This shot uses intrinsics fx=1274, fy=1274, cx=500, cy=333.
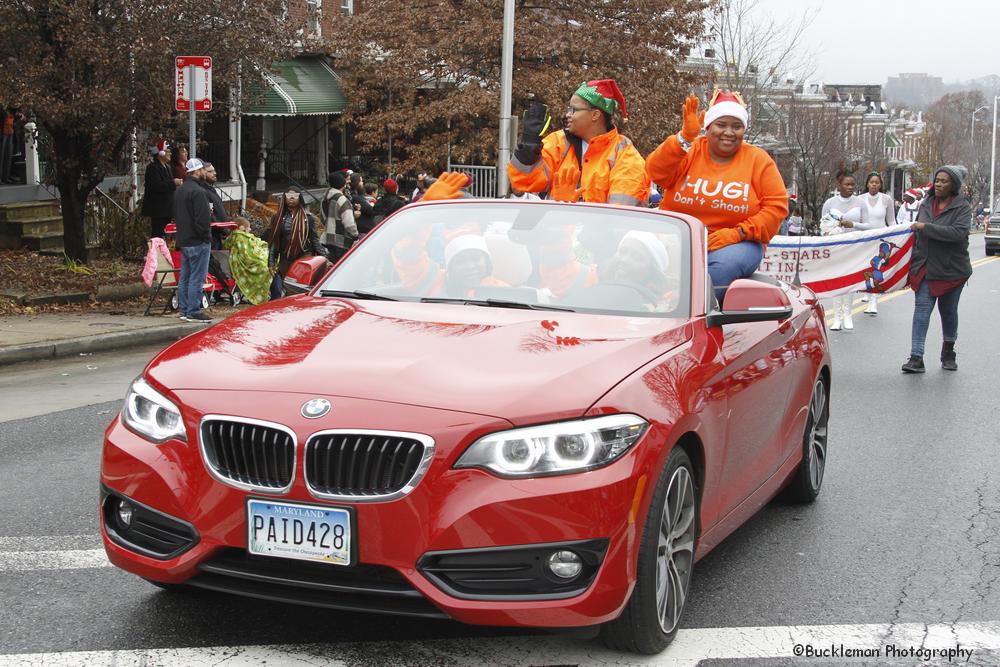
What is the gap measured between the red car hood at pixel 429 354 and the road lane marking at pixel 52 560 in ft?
3.85

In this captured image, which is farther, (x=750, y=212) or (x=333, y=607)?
(x=750, y=212)

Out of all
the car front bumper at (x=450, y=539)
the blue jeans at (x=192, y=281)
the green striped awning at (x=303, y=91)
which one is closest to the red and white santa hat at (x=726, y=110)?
the car front bumper at (x=450, y=539)

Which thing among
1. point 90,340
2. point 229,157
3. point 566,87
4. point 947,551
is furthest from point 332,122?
point 947,551

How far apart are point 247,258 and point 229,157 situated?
12333 millimetres

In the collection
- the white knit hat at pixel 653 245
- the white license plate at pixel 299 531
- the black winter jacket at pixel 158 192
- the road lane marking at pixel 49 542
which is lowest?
the road lane marking at pixel 49 542

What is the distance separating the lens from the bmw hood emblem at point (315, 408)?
12.4 feet

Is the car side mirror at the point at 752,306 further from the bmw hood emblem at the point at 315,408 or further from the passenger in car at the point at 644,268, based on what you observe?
the bmw hood emblem at the point at 315,408

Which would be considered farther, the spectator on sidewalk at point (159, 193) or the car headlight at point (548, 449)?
the spectator on sidewalk at point (159, 193)

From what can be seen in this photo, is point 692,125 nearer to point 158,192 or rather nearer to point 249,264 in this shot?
point 249,264

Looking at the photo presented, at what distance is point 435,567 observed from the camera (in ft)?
12.2

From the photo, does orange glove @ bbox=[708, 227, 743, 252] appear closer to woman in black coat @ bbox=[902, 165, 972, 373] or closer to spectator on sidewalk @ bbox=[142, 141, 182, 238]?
woman in black coat @ bbox=[902, 165, 972, 373]

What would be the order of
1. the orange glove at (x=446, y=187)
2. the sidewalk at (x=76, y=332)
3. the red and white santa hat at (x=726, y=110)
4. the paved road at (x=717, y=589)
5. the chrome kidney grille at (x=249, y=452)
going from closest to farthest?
1. the chrome kidney grille at (x=249, y=452)
2. the paved road at (x=717, y=589)
3. the orange glove at (x=446, y=187)
4. the red and white santa hat at (x=726, y=110)
5. the sidewalk at (x=76, y=332)

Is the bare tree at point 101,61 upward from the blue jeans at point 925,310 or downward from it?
upward

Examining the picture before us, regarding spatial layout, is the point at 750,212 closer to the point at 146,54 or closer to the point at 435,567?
the point at 435,567
